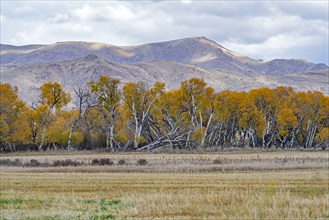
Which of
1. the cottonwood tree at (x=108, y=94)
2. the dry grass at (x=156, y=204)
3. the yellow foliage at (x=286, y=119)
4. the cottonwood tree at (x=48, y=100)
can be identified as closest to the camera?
the dry grass at (x=156, y=204)

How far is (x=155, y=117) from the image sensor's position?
89750 mm

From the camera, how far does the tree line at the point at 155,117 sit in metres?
83.3

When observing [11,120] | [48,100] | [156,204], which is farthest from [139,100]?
[156,204]

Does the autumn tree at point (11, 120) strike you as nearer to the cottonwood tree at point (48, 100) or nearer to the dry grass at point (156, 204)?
the cottonwood tree at point (48, 100)

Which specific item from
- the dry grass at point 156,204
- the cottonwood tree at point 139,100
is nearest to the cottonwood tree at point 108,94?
the cottonwood tree at point 139,100

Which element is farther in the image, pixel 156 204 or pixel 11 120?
pixel 11 120

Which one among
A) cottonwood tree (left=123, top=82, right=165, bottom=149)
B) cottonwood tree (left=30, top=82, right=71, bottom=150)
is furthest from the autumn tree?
cottonwood tree (left=123, top=82, right=165, bottom=149)

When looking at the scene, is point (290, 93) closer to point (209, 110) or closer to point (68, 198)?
point (209, 110)

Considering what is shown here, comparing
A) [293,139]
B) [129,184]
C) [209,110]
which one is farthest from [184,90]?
[129,184]

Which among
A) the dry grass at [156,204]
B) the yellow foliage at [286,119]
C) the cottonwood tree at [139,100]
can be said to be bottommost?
the dry grass at [156,204]

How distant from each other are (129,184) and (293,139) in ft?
245

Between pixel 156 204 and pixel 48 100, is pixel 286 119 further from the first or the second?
pixel 156 204

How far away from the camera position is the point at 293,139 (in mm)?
98562

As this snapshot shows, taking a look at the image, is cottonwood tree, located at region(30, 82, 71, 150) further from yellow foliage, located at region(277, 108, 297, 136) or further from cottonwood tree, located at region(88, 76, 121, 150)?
yellow foliage, located at region(277, 108, 297, 136)
